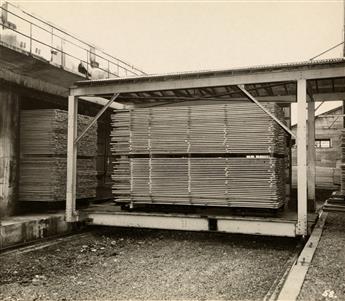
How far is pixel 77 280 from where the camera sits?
5773 millimetres

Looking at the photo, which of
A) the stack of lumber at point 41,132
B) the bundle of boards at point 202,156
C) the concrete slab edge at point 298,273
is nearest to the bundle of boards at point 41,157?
the stack of lumber at point 41,132

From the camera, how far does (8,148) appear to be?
9.56 meters

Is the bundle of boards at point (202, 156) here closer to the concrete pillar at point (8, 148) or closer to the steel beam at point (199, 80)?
the steel beam at point (199, 80)

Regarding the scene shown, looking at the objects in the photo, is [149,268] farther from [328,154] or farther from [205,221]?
[328,154]

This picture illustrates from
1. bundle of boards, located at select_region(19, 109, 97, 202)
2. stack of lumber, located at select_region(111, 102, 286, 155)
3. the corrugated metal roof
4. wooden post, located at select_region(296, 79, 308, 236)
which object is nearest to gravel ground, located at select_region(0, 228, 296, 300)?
wooden post, located at select_region(296, 79, 308, 236)

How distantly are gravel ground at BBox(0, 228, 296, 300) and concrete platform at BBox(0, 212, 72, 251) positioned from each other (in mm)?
572

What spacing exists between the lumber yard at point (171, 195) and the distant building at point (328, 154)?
9.24 meters

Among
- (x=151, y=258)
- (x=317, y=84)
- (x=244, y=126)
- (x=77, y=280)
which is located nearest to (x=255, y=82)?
(x=244, y=126)

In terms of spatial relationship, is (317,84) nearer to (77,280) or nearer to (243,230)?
(243,230)

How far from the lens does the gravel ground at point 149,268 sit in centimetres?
521

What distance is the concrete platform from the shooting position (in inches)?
306

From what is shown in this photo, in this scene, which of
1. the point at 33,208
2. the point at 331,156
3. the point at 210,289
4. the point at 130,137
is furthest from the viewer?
the point at 331,156

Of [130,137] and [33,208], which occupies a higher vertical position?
[130,137]

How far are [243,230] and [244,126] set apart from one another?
73.7 inches
